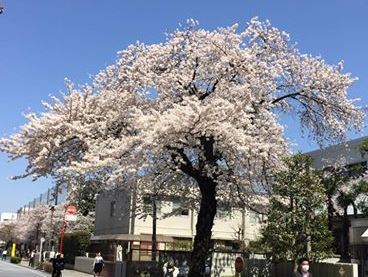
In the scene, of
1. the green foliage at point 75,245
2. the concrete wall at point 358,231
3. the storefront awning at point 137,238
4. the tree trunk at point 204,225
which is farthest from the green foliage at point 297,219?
the green foliage at point 75,245

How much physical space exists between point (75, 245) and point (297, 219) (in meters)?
31.1

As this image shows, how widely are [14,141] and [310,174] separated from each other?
45.7ft

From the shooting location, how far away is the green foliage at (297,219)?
86.8 ft

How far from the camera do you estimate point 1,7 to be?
18.7m

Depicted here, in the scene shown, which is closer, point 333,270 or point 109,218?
point 333,270

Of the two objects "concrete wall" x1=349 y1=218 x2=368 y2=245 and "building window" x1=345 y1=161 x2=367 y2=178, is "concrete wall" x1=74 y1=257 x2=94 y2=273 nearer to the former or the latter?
"building window" x1=345 y1=161 x2=367 y2=178

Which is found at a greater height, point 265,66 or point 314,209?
point 265,66

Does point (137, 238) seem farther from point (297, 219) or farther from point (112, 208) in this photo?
point (297, 219)

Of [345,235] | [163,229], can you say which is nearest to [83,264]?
[163,229]

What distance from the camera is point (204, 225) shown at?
22641 millimetres

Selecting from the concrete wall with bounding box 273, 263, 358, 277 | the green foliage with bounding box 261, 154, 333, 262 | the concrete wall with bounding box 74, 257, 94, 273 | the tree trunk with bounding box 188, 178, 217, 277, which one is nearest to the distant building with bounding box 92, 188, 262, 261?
the concrete wall with bounding box 74, 257, 94, 273

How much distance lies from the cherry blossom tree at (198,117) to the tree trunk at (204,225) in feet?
0.13

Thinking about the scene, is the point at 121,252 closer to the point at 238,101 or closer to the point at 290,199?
the point at 290,199

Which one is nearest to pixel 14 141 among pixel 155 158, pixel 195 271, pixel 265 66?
pixel 155 158
